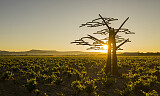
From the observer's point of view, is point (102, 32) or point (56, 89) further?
point (102, 32)

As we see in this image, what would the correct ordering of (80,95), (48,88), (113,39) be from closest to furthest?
(80,95) < (48,88) < (113,39)

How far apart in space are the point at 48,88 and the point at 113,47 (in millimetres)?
6292

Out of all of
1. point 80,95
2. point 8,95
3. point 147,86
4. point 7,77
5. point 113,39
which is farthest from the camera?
point 113,39

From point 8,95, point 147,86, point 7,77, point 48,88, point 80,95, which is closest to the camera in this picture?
point 8,95

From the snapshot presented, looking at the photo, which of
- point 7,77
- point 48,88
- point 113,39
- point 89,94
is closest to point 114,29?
point 113,39

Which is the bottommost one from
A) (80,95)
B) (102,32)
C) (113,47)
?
(80,95)

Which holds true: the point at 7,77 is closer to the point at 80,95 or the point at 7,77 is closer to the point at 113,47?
the point at 80,95

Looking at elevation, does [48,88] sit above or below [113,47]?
below

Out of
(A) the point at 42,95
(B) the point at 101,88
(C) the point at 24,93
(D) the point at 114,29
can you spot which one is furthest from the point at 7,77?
(D) the point at 114,29

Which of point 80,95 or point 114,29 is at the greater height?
point 114,29

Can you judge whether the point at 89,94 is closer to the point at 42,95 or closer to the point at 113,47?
the point at 42,95

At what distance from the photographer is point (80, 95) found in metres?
7.85

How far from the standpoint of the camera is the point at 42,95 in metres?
7.77

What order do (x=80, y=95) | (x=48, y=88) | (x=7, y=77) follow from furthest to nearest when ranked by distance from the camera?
(x=7, y=77), (x=48, y=88), (x=80, y=95)
